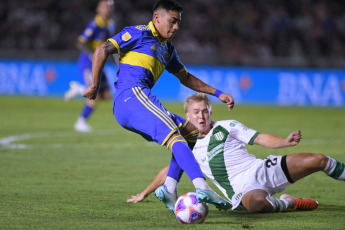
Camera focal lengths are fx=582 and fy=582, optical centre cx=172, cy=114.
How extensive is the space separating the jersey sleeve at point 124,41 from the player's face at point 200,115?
2.69ft

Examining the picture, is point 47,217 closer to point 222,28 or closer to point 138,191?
point 138,191

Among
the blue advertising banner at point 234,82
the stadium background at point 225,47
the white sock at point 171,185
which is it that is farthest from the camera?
the stadium background at point 225,47

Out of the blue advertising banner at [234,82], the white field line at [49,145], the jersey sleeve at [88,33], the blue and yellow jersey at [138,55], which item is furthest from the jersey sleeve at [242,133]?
the blue advertising banner at [234,82]

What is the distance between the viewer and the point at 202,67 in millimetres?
21328

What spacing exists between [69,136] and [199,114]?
21.3 ft

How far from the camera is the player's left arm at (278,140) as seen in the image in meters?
4.59

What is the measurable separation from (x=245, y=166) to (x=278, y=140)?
594 millimetres

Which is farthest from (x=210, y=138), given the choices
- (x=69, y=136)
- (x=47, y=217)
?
(x=69, y=136)

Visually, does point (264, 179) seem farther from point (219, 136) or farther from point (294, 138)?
point (294, 138)

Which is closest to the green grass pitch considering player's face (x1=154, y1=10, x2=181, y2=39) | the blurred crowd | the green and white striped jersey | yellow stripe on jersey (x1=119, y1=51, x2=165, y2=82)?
the green and white striped jersey

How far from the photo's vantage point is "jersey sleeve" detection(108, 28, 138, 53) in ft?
16.1

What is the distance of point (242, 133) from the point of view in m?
5.16

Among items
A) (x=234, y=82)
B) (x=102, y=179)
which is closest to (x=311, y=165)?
(x=102, y=179)

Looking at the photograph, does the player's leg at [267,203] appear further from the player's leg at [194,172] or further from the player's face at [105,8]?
the player's face at [105,8]
